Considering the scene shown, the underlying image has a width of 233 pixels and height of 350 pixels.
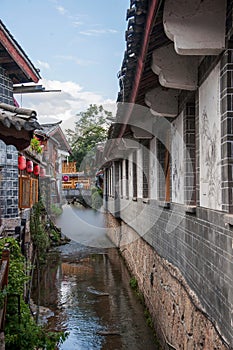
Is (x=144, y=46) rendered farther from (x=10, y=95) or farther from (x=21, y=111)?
(x=10, y=95)

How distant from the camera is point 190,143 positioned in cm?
605

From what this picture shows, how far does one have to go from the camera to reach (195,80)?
16.9 ft

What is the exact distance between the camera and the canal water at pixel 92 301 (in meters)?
9.30

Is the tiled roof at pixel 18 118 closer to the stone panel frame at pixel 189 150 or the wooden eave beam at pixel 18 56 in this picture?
the stone panel frame at pixel 189 150

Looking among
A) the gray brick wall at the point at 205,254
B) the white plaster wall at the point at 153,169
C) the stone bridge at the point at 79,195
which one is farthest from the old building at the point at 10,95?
the stone bridge at the point at 79,195

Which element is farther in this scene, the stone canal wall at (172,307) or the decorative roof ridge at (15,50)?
the decorative roof ridge at (15,50)

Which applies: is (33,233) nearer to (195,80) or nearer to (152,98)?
(152,98)

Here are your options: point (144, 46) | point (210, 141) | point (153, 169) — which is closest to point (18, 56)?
point (153, 169)

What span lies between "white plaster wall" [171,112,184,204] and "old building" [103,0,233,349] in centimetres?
2

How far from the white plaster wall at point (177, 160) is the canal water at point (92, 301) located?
375 centimetres

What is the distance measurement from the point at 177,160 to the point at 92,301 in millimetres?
6871

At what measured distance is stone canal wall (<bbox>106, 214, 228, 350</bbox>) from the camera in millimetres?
4785

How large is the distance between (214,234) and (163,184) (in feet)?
14.9

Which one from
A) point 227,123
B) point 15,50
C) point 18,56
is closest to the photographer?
point 227,123
